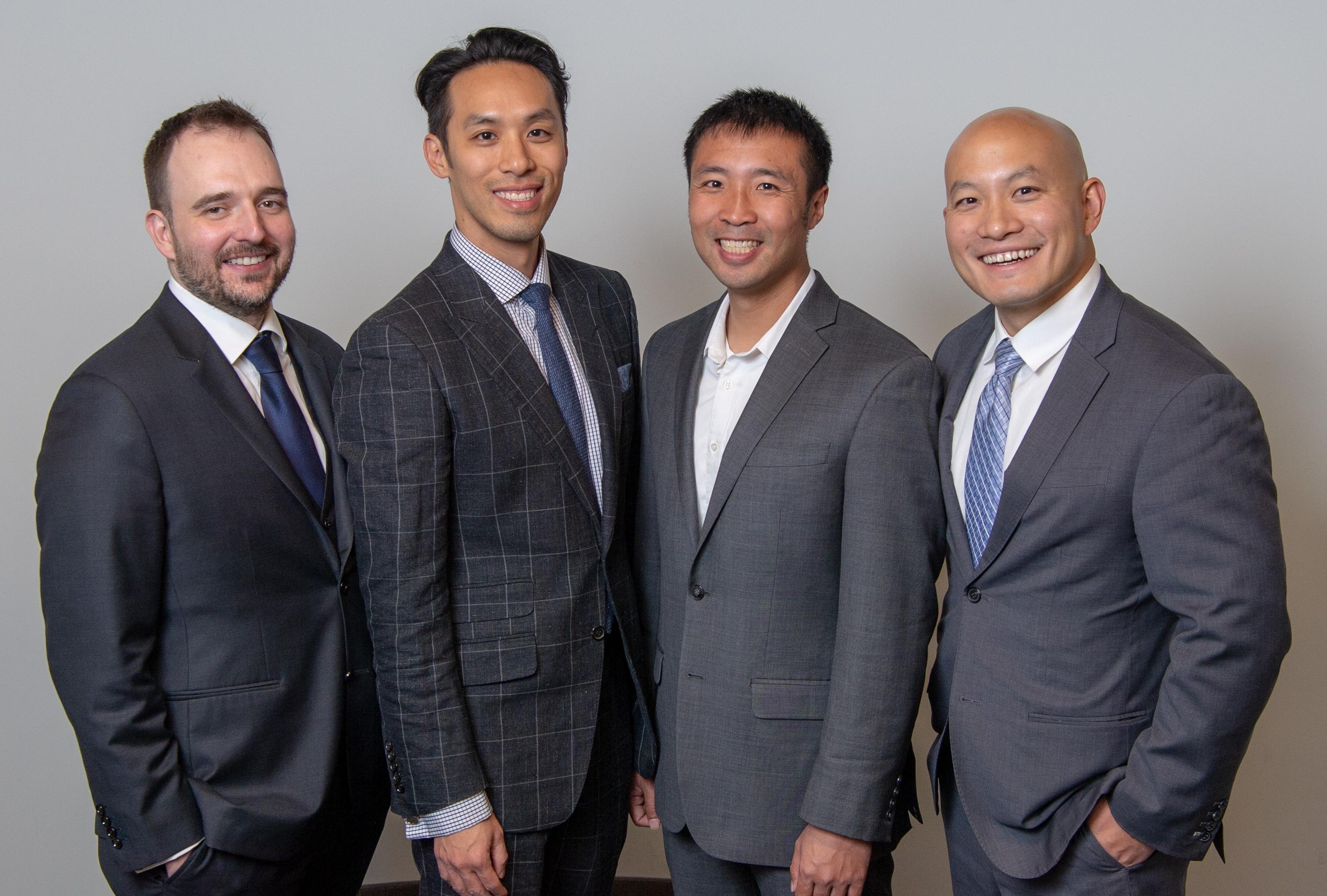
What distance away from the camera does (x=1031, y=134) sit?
1858 mm

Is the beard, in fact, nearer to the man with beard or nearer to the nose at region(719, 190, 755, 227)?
the man with beard

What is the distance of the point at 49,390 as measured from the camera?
295cm

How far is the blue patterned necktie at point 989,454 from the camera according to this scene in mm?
1816

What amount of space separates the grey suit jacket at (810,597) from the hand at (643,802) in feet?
0.60

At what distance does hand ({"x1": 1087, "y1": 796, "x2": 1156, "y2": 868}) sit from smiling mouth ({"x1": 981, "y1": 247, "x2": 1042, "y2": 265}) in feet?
2.92

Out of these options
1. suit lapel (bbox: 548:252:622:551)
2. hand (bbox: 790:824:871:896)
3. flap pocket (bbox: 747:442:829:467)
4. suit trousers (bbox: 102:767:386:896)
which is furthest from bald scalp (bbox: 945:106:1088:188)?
suit trousers (bbox: 102:767:386:896)

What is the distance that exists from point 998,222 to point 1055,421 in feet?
1.19

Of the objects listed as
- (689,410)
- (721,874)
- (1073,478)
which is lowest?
(721,874)

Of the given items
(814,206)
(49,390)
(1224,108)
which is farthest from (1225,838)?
(49,390)

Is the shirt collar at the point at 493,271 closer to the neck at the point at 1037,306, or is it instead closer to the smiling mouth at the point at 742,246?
A: the smiling mouth at the point at 742,246

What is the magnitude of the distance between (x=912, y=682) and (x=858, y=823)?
253 mm

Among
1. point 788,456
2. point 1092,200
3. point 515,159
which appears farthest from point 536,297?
point 1092,200

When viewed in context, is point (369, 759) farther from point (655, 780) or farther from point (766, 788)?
point (766, 788)

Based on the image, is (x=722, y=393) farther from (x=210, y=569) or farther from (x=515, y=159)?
(x=210, y=569)
